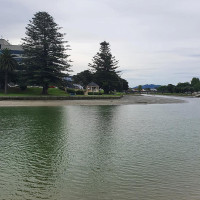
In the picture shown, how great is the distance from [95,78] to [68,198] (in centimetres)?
9708

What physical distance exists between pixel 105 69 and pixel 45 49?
3680cm

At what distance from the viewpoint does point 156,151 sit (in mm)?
13336

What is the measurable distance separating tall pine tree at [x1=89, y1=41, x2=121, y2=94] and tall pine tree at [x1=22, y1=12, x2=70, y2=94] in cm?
3078

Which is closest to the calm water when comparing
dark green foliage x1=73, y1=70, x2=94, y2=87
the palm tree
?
the palm tree

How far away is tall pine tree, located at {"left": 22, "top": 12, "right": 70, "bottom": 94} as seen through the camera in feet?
229

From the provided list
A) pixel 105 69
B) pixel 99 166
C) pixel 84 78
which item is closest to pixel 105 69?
pixel 105 69

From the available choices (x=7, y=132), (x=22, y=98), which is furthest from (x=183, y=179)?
(x=22, y=98)

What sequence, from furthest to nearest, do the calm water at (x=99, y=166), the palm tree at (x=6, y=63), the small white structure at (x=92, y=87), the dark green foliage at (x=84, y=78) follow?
the dark green foliage at (x=84, y=78)
the small white structure at (x=92, y=87)
the palm tree at (x=6, y=63)
the calm water at (x=99, y=166)

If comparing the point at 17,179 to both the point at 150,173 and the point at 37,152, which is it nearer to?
the point at 37,152

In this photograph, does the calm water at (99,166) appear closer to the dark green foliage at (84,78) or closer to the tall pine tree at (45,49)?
the tall pine tree at (45,49)

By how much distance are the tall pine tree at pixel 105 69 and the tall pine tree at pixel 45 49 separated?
3078 centimetres

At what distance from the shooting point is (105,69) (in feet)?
339

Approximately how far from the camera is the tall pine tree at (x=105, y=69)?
101 metres

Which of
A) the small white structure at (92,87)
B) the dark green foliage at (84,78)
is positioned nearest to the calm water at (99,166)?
the small white structure at (92,87)
